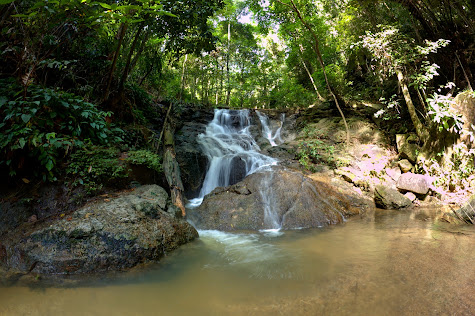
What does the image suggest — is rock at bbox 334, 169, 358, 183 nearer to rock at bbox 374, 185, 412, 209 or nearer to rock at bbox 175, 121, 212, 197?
rock at bbox 374, 185, 412, 209

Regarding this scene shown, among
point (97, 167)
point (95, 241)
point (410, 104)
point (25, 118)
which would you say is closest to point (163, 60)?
point (97, 167)

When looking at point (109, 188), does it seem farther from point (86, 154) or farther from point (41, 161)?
point (41, 161)

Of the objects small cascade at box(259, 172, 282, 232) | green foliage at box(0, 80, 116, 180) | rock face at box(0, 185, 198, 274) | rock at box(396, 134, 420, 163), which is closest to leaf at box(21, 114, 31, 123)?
green foliage at box(0, 80, 116, 180)

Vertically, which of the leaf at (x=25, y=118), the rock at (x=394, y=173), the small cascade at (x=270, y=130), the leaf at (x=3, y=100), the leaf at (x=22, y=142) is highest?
the small cascade at (x=270, y=130)

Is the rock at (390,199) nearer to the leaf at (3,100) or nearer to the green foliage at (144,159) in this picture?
the green foliage at (144,159)

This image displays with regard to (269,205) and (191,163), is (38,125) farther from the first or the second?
(269,205)

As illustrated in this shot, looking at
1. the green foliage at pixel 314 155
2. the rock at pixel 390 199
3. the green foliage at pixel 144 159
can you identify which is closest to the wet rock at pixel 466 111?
the rock at pixel 390 199

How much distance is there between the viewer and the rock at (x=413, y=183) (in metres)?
6.95

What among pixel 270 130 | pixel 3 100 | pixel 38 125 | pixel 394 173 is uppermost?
pixel 270 130

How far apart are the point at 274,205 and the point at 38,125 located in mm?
4872

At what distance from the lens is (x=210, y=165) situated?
28.1ft

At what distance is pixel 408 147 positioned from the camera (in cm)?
834

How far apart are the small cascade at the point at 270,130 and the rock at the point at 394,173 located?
5.01m

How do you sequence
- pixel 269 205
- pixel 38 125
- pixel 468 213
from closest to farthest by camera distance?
pixel 38 125 → pixel 468 213 → pixel 269 205
